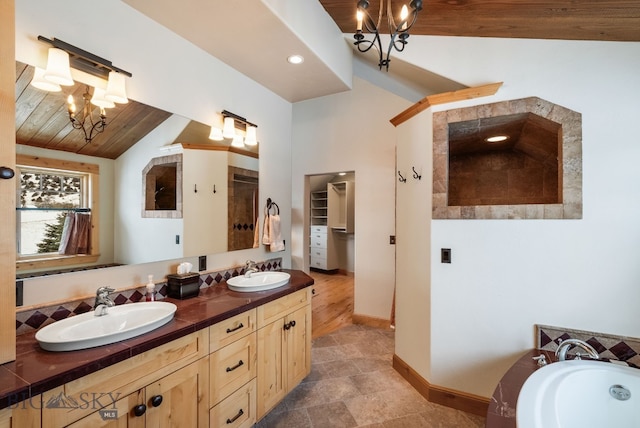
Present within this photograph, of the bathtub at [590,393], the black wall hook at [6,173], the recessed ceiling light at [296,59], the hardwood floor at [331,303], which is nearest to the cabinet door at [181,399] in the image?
the black wall hook at [6,173]

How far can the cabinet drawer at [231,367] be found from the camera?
1526mm

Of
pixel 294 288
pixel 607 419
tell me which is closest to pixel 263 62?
pixel 294 288

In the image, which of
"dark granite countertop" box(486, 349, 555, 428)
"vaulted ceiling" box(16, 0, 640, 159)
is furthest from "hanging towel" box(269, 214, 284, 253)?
"dark granite countertop" box(486, 349, 555, 428)

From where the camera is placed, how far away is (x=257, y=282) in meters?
2.29

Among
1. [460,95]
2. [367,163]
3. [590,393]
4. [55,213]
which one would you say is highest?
[460,95]

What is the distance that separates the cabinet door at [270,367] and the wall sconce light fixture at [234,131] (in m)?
1.48

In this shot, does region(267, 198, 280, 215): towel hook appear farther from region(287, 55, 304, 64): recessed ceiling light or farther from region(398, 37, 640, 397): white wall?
region(398, 37, 640, 397): white wall

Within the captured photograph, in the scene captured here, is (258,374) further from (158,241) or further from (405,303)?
(405,303)

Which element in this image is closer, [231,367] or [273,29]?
[231,367]

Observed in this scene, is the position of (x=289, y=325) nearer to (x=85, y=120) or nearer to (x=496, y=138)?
(x=85, y=120)

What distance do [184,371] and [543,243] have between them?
2.26 meters

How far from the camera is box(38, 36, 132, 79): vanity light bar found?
4.54 ft

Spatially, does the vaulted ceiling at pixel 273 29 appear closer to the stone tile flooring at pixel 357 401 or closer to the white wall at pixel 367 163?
the white wall at pixel 367 163

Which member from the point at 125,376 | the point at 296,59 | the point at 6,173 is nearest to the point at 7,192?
the point at 6,173
